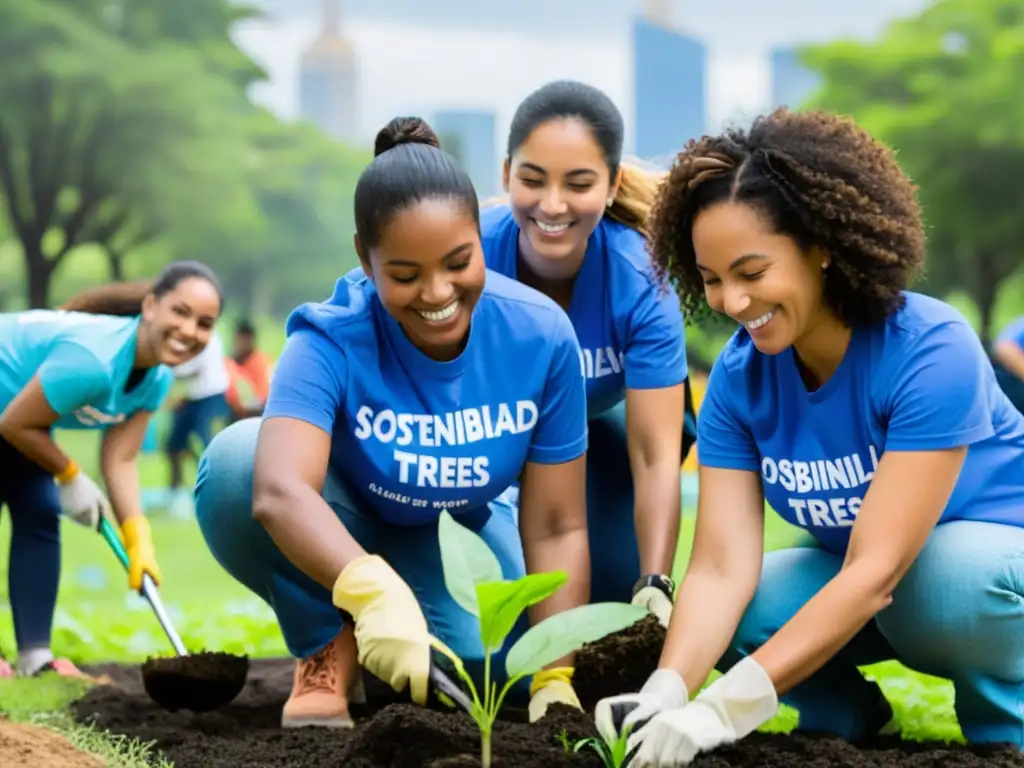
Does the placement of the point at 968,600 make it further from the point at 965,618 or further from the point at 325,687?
the point at 325,687

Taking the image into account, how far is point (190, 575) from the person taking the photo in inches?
325

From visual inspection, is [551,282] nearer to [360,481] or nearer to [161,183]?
[360,481]

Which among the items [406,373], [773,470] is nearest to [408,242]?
[406,373]

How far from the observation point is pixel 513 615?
6.32 feet

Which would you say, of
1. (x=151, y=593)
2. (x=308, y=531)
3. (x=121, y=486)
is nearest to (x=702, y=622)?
(x=308, y=531)

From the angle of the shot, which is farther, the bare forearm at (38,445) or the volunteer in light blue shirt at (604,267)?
the bare forearm at (38,445)

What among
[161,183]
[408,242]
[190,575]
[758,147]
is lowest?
[190,575]

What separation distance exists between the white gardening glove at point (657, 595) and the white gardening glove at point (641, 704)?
1.60 ft

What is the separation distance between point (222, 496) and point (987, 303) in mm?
19546

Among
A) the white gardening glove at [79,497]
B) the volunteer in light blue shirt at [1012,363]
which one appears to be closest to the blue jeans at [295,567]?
the white gardening glove at [79,497]

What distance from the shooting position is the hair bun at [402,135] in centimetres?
252

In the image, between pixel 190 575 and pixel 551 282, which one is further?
pixel 190 575

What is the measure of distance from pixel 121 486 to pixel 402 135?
1.93m

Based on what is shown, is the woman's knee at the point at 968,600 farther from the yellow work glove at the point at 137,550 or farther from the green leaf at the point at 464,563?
the yellow work glove at the point at 137,550
